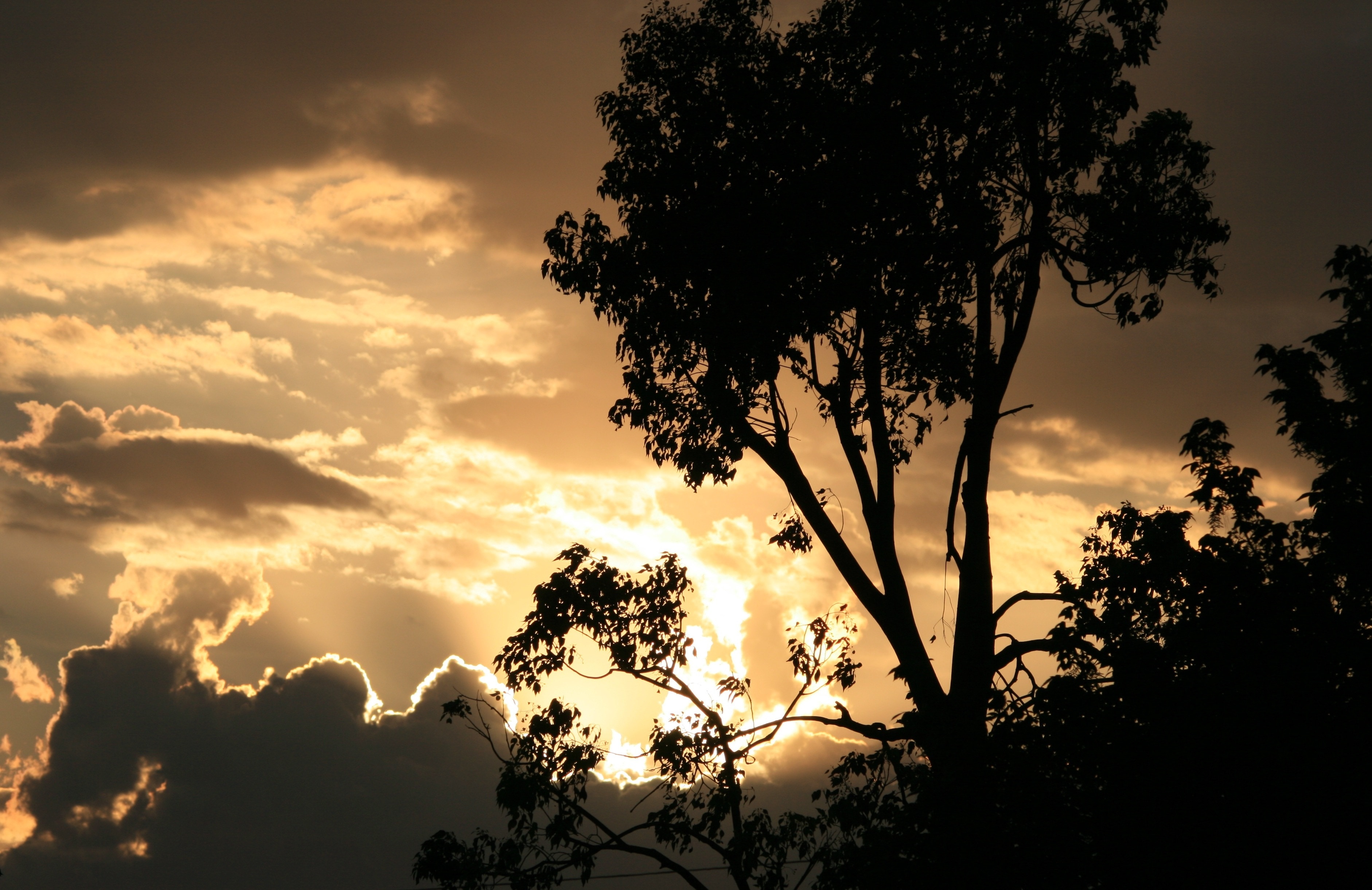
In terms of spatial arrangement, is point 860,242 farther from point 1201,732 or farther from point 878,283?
point 1201,732

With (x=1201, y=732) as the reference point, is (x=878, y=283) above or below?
above

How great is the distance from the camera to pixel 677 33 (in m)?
16.1

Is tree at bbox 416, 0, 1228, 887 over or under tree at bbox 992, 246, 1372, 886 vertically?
over

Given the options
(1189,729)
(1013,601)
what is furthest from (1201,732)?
(1013,601)

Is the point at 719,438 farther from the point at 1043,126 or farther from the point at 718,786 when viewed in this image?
the point at 1043,126

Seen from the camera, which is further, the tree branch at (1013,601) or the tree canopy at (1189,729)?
the tree branch at (1013,601)

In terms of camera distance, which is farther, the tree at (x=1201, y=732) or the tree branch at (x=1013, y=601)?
the tree branch at (x=1013, y=601)

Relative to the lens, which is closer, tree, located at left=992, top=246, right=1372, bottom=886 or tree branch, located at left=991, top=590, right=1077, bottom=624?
tree, located at left=992, top=246, right=1372, bottom=886

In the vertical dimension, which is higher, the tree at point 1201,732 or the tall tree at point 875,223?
the tall tree at point 875,223

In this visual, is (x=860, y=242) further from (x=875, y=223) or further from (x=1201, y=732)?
(x=1201, y=732)

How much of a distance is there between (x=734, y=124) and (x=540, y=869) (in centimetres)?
1278

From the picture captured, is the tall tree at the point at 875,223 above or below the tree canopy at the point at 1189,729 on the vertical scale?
above

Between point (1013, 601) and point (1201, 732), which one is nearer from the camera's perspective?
point (1201, 732)

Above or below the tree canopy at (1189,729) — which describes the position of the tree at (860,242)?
above
